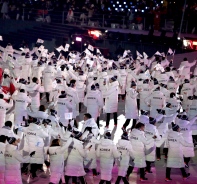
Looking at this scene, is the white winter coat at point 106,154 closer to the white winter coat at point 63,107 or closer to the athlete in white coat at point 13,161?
the athlete in white coat at point 13,161

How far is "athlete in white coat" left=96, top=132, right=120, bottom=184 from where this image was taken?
12.9 m

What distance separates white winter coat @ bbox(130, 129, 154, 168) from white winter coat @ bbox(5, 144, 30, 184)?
2.77 metres

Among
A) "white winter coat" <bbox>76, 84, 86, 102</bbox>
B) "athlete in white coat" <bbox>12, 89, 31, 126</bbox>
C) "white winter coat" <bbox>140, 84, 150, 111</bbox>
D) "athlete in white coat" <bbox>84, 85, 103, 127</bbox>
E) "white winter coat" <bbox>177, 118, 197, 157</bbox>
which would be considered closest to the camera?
"white winter coat" <bbox>177, 118, 197, 157</bbox>

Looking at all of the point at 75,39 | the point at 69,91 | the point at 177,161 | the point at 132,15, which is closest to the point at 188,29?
the point at 132,15

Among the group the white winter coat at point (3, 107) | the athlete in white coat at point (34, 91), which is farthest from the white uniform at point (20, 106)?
the athlete in white coat at point (34, 91)

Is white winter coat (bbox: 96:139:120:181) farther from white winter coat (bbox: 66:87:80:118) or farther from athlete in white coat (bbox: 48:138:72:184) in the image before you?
white winter coat (bbox: 66:87:80:118)

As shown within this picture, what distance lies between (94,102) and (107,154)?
215 inches

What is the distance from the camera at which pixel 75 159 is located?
13055mm

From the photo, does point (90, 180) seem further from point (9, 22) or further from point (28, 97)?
point (9, 22)

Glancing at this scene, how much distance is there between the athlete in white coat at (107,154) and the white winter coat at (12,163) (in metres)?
1.72

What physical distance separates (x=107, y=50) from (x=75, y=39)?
2057 mm

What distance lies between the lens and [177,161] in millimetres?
14258

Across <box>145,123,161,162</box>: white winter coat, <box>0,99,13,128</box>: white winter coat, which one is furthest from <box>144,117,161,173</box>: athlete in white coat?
<box>0,99,13,128</box>: white winter coat

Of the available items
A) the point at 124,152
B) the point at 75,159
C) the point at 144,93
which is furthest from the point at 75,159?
the point at 144,93
